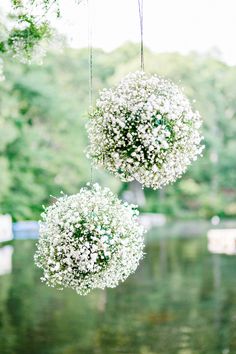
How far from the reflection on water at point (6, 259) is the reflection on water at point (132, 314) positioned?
20 centimetres

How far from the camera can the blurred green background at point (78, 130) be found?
20.6m

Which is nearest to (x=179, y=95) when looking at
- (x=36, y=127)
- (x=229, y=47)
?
(x=36, y=127)

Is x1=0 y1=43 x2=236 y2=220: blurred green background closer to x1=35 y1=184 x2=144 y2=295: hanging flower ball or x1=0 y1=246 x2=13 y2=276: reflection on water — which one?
x1=0 y1=246 x2=13 y2=276: reflection on water

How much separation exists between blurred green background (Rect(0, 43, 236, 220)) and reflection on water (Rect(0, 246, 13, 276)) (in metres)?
0.97

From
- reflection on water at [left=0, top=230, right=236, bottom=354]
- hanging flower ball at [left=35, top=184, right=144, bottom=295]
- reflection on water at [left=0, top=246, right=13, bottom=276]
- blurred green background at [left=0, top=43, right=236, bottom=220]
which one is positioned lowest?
reflection on water at [left=0, top=230, right=236, bottom=354]

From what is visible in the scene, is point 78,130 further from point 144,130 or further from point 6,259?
point 144,130

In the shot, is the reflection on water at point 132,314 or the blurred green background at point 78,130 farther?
the blurred green background at point 78,130

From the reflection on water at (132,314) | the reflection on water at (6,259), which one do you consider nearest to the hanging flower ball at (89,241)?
the reflection on water at (132,314)

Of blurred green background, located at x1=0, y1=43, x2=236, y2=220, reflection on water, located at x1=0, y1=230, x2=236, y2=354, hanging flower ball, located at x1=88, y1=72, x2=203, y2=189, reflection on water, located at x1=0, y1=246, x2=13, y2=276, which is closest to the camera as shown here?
hanging flower ball, located at x1=88, y1=72, x2=203, y2=189

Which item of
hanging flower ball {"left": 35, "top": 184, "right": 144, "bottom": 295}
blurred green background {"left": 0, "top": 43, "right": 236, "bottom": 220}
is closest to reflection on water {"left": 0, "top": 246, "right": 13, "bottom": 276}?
blurred green background {"left": 0, "top": 43, "right": 236, "bottom": 220}

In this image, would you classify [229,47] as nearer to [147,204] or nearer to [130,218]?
[147,204]

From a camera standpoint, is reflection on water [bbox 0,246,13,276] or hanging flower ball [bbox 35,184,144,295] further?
reflection on water [bbox 0,246,13,276]

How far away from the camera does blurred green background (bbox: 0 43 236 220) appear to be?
67.6 feet

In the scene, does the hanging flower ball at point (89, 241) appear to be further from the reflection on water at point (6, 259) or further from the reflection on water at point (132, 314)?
the reflection on water at point (6, 259)
